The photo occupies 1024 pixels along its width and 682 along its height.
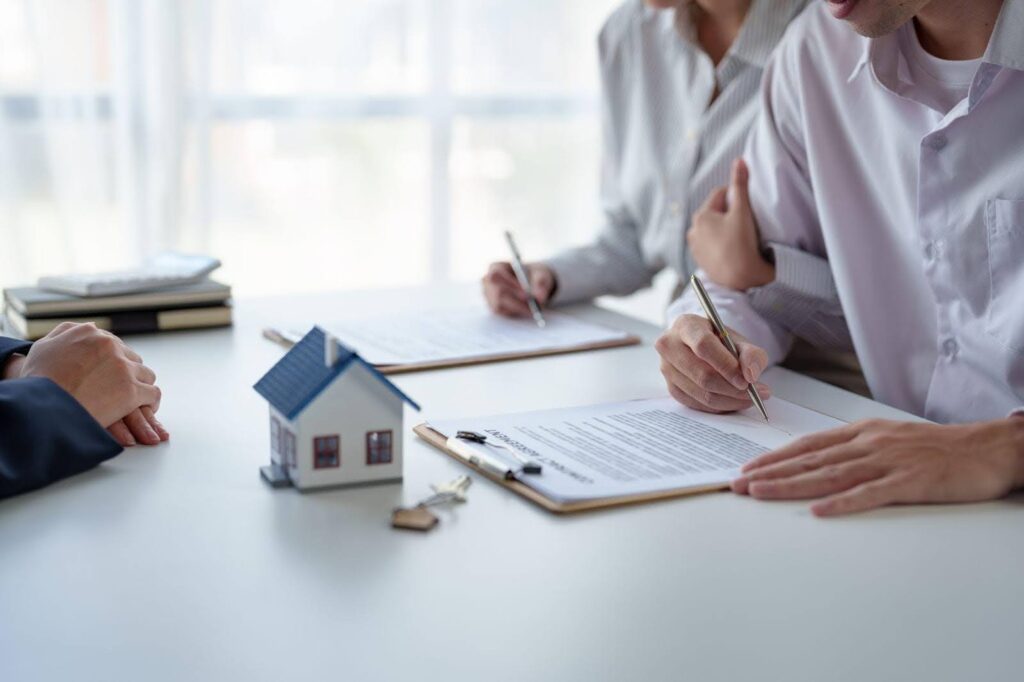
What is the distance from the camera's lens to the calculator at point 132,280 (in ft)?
5.28

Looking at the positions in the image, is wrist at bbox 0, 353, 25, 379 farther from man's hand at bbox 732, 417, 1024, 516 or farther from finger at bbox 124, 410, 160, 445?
man's hand at bbox 732, 417, 1024, 516

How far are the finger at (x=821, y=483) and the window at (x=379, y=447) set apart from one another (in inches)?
13.1

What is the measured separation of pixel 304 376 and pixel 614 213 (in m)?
1.27

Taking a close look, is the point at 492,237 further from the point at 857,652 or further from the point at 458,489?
the point at 857,652

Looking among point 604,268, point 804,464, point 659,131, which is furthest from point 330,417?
point 659,131

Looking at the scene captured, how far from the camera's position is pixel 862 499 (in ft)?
3.22

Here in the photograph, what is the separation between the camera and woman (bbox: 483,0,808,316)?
73.3 inches

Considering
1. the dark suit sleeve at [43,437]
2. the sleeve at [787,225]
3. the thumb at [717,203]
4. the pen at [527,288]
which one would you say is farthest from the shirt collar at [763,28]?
the dark suit sleeve at [43,437]

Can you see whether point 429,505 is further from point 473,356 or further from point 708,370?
point 473,356

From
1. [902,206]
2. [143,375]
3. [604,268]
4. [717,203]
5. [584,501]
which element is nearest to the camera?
[584,501]

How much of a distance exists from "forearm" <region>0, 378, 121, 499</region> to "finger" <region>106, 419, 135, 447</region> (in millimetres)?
52

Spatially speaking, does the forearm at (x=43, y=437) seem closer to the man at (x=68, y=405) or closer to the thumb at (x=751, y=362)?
the man at (x=68, y=405)

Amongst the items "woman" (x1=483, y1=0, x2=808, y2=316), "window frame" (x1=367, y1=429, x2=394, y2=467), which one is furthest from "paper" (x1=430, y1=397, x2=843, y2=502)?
"woman" (x1=483, y1=0, x2=808, y2=316)

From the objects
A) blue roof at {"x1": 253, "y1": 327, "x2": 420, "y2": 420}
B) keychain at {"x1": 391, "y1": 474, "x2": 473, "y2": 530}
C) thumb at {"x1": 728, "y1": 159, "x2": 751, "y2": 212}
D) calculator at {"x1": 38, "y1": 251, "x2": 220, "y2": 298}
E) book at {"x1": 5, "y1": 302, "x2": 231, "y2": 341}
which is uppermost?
thumb at {"x1": 728, "y1": 159, "x2": 751, "y2": 212}
